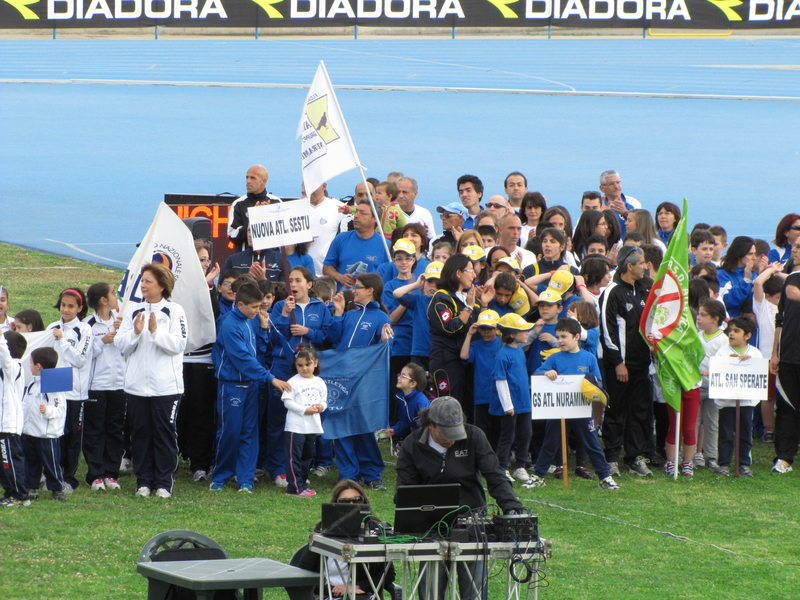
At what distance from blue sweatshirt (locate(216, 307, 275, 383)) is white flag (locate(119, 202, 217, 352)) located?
0.28m

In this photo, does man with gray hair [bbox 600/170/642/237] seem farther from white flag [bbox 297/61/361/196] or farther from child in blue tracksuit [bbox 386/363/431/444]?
child in blue tracksuit [bbox 386/363/431/444]

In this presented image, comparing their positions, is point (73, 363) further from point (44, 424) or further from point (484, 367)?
point (484, 367)

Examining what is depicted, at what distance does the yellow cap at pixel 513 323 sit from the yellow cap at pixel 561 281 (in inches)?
23.7

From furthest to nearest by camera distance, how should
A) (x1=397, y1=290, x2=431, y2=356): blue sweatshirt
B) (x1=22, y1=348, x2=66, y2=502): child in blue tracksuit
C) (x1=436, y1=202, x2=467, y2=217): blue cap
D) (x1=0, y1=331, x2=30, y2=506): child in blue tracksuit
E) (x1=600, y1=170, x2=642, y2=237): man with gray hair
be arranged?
(x1=600, y1=170, x2=642, y2=237): man with gray hair
(x1=436, y1=202, x2=467, y2=217): blue cap
(x1=397, y1=290, x2=431, y2=356): blue sweatshirt
(x1=22, y1=348, x2=66, y2=502): child in blue tracksuit
(x1=0, y1=331, x2=30, y2=506): child in blue tracksuit

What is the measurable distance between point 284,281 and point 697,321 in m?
4.16

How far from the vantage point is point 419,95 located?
3809cm

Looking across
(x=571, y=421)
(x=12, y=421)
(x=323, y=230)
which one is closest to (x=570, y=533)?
(x=571, y=421)

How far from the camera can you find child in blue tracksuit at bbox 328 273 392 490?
1020 cm

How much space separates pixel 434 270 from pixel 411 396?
4.03 ft

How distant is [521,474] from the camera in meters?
10.4

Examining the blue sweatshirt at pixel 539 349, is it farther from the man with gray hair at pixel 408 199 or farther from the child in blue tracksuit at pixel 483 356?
the man with gray hair at pixel 408 199

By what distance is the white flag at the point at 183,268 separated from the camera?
10.2 meters

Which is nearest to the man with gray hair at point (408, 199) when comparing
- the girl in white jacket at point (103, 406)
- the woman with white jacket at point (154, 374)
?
the woman with white jacket at point (154, 374)

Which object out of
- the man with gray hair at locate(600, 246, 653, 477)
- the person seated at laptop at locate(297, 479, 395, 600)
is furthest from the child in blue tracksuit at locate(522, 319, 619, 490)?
the person seated at laptop at locate(297, 479, 395, 600)
